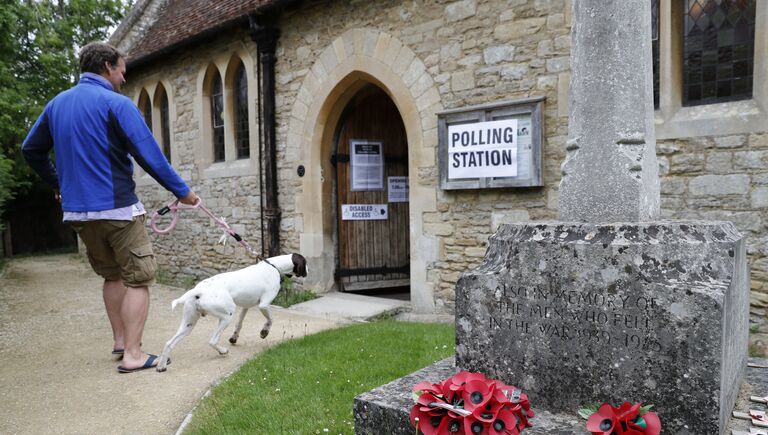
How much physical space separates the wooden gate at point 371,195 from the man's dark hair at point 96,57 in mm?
4266

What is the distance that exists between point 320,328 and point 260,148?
12.2 feet

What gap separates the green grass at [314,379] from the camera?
304 centimetres

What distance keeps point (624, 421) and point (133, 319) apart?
3418 millimetres

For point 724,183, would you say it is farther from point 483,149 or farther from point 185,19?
point 185,19

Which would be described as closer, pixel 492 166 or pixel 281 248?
pixel 492 166

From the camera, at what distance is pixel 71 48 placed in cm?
1744

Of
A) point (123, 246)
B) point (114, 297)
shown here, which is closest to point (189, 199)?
point (123, 246)

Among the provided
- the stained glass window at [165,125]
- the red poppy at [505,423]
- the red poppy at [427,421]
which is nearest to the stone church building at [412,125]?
the stained glass window at [165,125]

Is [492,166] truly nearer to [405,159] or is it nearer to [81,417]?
[405,159]

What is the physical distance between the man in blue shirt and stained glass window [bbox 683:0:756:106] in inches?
175

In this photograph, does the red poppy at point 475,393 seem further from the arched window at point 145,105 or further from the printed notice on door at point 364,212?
the arched window at point 145,105

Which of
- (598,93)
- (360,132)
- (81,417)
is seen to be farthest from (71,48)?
(598,93)

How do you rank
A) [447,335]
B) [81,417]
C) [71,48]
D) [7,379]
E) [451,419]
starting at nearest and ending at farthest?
[451,419] → [81,417] → [7,379] → [447,335] → [71,48]

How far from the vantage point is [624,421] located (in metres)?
1.81
